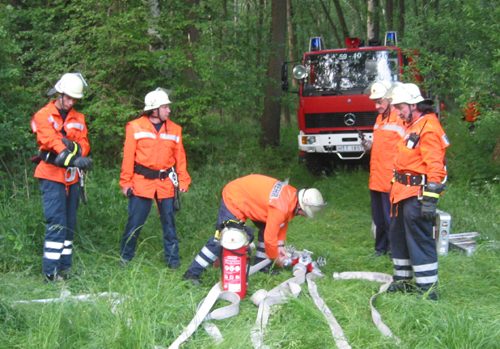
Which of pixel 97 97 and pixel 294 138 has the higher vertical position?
pixel 97 97

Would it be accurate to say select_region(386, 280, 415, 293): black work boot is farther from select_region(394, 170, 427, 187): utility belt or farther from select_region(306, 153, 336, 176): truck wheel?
select_region(306, 153, 336, 176): truck wheel

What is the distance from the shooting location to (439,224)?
5.48m

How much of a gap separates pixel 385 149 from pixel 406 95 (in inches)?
49.8

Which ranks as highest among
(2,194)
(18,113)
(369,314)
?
(18,113)

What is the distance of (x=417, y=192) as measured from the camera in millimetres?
4180

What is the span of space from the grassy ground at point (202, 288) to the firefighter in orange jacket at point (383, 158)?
36 cm

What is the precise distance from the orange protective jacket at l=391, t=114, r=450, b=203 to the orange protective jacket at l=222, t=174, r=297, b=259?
0.95 metres

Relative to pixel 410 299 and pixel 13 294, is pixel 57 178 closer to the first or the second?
pixel 13 294

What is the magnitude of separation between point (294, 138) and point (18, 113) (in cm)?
1007

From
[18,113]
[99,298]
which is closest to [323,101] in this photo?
[18,113]

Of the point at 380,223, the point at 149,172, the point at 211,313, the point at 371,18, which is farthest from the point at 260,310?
the point at 371,18

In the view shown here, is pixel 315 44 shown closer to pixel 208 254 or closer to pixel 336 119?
pixel 336 119

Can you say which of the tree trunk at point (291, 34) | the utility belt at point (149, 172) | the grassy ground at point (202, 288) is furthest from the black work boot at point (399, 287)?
the tree trunk at point (291, 34)

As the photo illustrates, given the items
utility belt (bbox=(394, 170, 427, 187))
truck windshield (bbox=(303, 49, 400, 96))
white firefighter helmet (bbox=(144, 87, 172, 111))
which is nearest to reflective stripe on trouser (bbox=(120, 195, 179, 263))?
white firefighter helmet (bbox=(144, 87, 172, 111))
